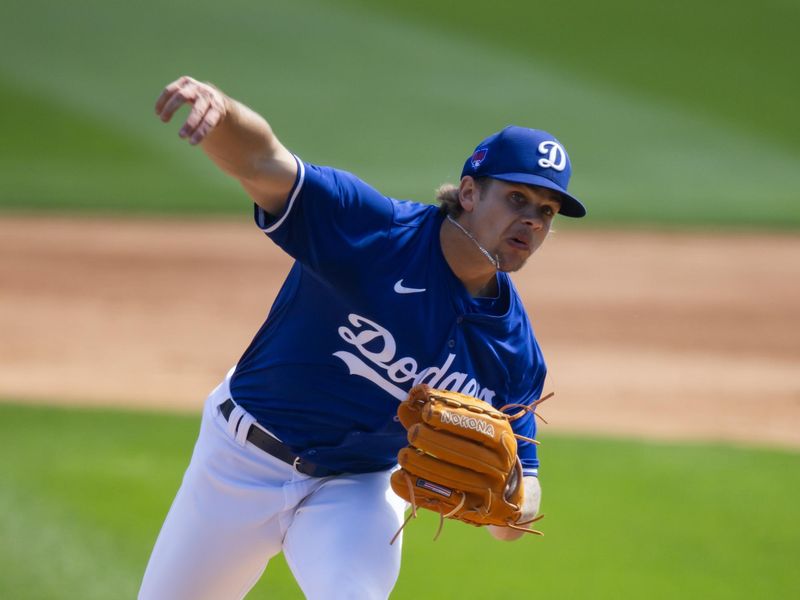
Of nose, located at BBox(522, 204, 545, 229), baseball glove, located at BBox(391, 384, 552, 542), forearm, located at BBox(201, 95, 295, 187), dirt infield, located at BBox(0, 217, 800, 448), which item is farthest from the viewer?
dirt infield, located at BBox(0, 217, 800, 448)

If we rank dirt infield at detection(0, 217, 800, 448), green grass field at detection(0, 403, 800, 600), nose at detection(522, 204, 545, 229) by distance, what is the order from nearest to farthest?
nose at detection(522, 204, 545, 229)
green grass field at detection(0, 403, 800, 600)
dirt infield at detection(0, 217, 800, 448)

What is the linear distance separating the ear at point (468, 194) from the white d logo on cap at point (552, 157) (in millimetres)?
252

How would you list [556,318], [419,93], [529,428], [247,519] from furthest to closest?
[419,93] → [556,318] → [529,428] → [247,519]

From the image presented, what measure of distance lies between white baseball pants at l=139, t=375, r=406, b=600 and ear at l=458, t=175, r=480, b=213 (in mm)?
959

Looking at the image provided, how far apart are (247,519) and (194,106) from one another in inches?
55.9

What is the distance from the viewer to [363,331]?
365 centimetres

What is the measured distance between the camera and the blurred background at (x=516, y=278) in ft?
19.6

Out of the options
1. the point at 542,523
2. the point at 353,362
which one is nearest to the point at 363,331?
the point at 353,362

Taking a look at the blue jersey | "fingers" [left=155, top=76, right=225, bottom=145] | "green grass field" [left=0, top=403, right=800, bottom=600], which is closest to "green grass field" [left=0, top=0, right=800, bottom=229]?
"green grass field" [left=0, top=403, right=800, bottom=600]

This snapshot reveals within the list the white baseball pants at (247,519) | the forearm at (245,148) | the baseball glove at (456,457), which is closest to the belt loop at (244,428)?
the white baseball pants at (247,519)

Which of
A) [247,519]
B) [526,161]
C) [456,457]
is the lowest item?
[247,519]

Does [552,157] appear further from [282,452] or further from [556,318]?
[556,318]

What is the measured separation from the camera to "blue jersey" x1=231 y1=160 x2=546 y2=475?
3565 millimetres

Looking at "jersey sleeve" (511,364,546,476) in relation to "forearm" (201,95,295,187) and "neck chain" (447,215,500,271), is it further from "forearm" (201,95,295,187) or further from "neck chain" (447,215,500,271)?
"forearm" (201,95,295,187)
